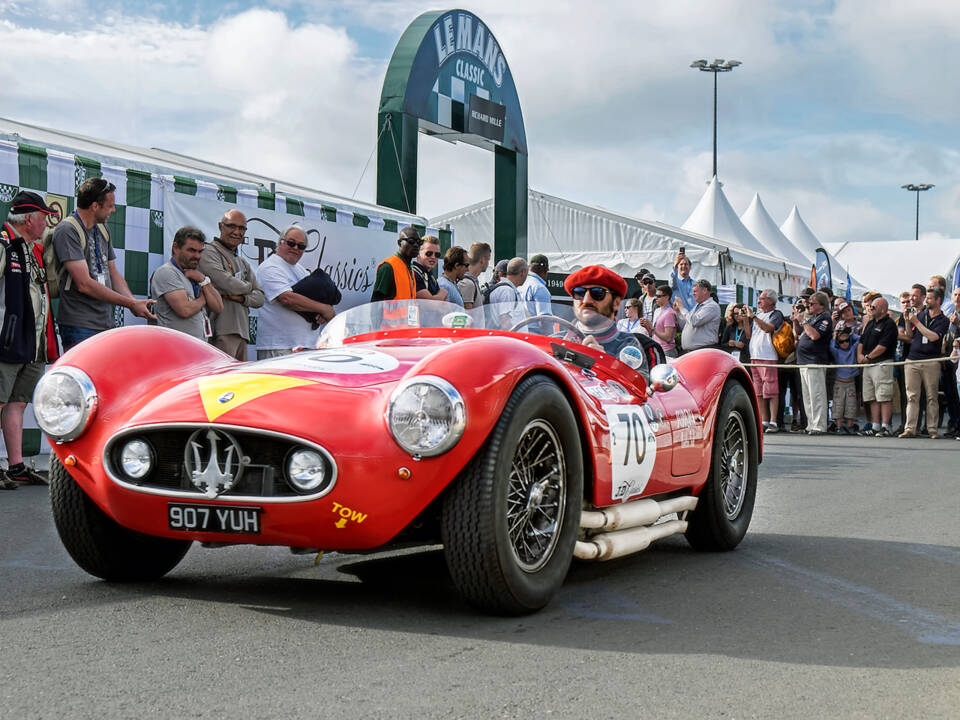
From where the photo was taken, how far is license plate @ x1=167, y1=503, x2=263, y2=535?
3660 millimetres

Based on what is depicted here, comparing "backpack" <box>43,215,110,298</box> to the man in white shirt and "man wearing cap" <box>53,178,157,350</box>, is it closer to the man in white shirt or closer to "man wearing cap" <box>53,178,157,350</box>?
"man wearing cap" <box>53,178,157,350</box>

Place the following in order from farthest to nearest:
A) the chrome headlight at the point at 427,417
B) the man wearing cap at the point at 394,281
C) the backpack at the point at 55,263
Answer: the man wearing cap at the point at 394,281
the backpack at the point at 55,263
the chrome headlight at the point at 427,417

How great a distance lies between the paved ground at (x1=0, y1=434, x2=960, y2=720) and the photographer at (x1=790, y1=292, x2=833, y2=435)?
30.4 feet

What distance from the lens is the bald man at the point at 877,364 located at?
14266 mm

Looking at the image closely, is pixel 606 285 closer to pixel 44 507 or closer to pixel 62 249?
pixel 44 507

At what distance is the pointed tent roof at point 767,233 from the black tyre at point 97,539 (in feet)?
102

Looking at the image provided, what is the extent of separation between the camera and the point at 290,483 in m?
3.66

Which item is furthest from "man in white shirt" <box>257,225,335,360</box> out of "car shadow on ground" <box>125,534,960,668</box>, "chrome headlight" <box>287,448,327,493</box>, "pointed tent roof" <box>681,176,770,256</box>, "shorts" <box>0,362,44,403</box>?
"pointed tent roof" <box>681,176,770,256</box>

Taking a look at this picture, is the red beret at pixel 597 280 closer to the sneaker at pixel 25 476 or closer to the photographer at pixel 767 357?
the sneaker at pixel 25 476

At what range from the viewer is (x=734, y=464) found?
583 cm

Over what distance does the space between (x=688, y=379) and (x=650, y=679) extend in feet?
8.25

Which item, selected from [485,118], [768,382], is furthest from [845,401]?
[485,118]

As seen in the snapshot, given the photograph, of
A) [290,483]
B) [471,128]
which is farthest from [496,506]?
[471,128]

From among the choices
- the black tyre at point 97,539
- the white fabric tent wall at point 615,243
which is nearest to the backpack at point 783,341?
the white fabric tent wall at point 615,243
